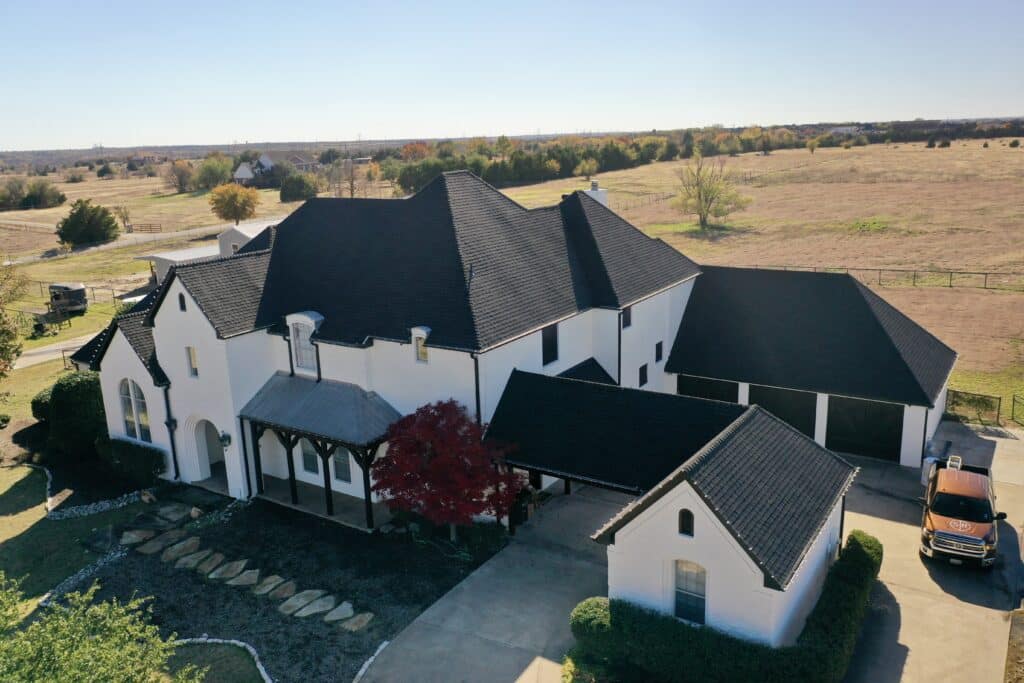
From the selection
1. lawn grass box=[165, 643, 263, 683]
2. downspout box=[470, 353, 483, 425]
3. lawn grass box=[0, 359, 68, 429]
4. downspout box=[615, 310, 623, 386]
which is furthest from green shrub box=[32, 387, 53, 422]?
downspout box=[615, 310, 623, 386]

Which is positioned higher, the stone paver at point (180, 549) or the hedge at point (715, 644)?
the hedge at point (715, 644)

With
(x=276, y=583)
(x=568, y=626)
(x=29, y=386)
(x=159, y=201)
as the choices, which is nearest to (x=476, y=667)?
(x=568, y=626)

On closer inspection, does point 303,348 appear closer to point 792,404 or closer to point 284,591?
point 284,591

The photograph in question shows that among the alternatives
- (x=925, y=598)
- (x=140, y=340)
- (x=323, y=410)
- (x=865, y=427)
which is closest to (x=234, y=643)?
(x=323, y=410)

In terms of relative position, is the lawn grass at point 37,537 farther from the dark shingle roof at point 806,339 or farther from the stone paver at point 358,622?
the dark shingle roof at point 806,339

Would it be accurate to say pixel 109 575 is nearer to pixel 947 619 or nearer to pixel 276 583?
pixel 276 583

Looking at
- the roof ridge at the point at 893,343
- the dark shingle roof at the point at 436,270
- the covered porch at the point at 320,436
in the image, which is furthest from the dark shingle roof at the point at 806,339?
the covered porch at the point at 320,436
